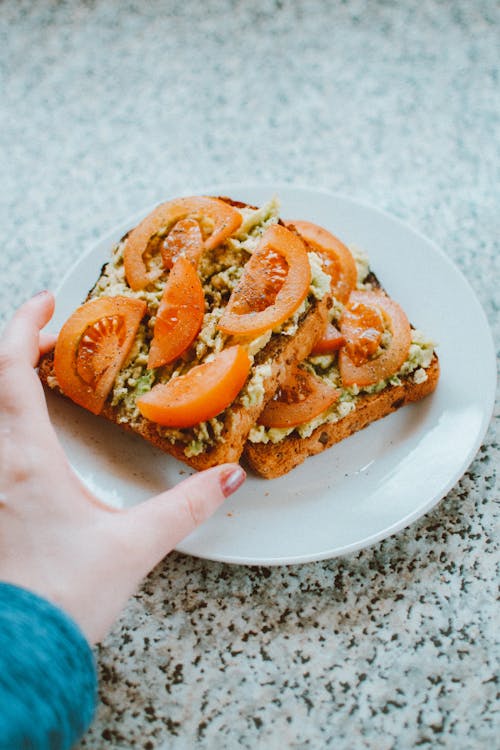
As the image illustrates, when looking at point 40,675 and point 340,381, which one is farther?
point 340,381

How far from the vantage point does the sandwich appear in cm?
212

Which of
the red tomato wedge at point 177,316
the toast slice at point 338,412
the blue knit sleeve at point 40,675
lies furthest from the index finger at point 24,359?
the toast slice at point 338,412

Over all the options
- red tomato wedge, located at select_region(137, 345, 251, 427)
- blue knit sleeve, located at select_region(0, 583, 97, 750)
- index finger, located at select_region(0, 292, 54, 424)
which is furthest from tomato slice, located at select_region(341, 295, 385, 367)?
blue knit sleeve, located at select_region(0, 583, 97, 750)

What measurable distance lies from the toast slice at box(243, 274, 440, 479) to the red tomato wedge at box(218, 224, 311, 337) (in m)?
0.28

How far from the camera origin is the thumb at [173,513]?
5.57ft

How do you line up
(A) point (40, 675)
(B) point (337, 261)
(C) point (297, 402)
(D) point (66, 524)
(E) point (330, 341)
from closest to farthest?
(A) point (40, 675) → (D) point (66, 524) → (C) point (297, 402) → (E) point (330, 341) → (B) point (337, 261)

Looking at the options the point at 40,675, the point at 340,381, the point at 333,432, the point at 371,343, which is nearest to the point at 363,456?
the point at 333,432

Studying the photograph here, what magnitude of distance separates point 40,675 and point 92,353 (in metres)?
0.90

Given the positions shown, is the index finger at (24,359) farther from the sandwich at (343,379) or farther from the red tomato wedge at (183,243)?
the sandwich at (343,379)

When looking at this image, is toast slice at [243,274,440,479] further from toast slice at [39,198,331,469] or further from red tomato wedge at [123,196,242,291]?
red tomato wedge at [123,196,242,291]

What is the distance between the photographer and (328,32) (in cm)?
339

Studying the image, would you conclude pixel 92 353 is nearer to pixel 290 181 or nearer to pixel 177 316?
pixel 177 316

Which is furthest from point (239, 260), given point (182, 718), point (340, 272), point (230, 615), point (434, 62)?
point (434, 62)

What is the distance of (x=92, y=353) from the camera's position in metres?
2.08
